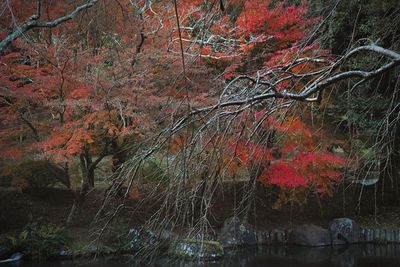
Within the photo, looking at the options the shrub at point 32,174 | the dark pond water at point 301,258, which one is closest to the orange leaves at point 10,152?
the shrub at point 32,174

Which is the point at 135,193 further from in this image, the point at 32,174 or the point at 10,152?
the point at 32,174

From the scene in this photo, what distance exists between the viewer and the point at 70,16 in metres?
6.24

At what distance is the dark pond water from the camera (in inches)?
371

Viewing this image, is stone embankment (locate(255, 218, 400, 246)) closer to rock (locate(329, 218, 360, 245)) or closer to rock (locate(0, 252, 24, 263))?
rock (locate(329, 218, 360, 245))

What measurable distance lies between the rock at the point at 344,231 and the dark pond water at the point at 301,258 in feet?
1.28

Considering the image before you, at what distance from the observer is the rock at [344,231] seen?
39.2 ft

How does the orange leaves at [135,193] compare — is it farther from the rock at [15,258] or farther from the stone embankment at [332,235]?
the stone embankment at [332,235]

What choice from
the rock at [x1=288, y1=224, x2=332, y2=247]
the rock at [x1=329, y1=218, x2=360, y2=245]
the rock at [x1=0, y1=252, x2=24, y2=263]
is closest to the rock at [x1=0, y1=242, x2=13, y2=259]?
the rock at [x1=0, y1=252, x2=24, y2=263]

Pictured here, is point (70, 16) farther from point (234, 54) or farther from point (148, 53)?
point (234, 54)

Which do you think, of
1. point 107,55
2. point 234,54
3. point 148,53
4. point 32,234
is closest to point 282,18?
point 234,54

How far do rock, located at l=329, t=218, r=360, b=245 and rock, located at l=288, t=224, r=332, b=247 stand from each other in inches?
7.2

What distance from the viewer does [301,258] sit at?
10219mm

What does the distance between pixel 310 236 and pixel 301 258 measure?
1.74 meters

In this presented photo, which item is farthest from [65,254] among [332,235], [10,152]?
[332,235]
